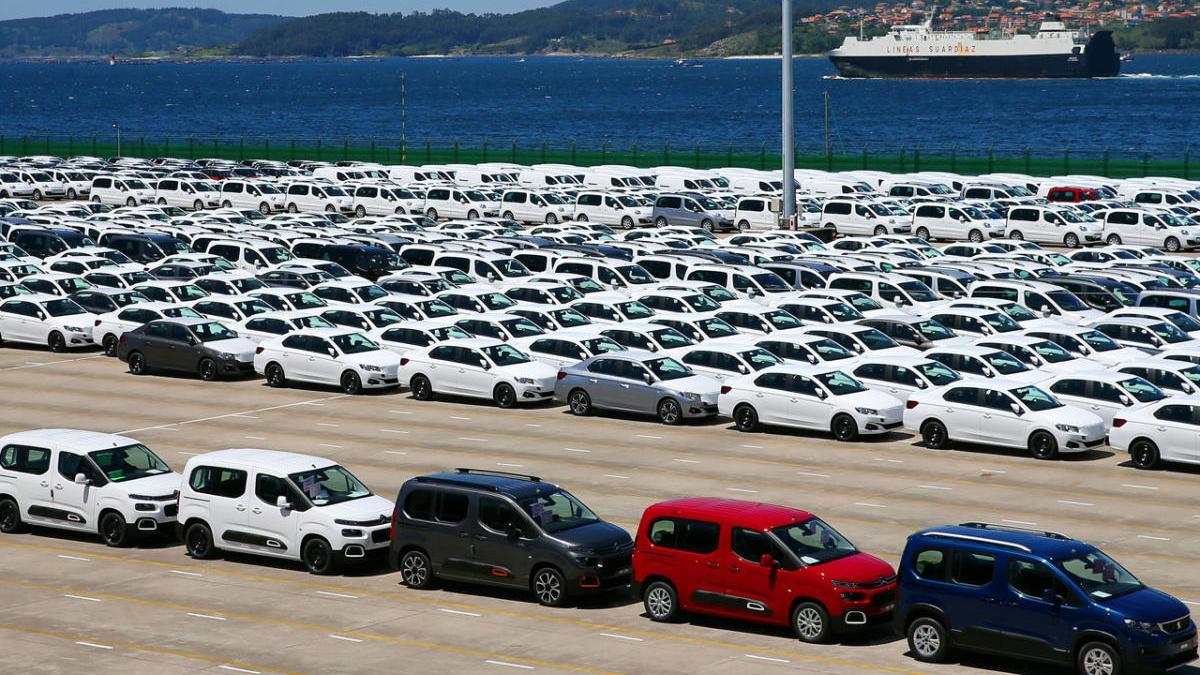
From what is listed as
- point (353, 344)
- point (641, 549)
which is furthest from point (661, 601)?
point (353, 344)

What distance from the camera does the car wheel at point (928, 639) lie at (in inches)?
796

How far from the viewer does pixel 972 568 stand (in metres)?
20.1

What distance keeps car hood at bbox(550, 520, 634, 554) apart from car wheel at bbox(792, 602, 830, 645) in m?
2.81

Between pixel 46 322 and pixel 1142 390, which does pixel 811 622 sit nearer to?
pixel 1142 390

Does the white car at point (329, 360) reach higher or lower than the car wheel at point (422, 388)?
higher

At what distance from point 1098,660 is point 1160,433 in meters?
12.9

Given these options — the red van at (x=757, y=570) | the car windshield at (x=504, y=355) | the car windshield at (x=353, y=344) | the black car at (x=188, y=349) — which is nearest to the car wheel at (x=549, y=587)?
the red van at (x=757, y=570)

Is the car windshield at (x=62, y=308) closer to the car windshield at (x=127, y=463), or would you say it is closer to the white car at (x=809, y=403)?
the white car at (x=809, y=403)

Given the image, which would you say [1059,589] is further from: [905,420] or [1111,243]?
[1111,243]

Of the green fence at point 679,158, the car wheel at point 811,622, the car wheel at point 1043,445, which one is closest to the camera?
the car wheel at point 811,622

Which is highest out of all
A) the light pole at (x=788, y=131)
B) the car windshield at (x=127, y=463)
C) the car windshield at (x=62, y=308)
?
the light pole at (x=788, y=131)

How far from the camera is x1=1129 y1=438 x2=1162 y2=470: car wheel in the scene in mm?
31475

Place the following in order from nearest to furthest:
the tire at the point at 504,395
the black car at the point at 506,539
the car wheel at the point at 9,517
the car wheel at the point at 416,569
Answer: the black car at the point at 506,539, the car wheel at the point at 416,569, the car wheel at the point at 9,517, the tire at the point at 504,395

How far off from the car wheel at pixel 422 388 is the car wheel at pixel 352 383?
1.30 metres
